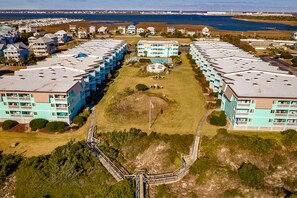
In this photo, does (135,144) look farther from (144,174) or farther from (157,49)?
(157,49)

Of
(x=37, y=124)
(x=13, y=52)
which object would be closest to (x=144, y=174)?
(x=37, y=124)

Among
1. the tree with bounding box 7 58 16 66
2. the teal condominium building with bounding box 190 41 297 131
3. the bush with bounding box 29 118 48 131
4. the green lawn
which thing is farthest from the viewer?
the tree with bounding box 7 58 16 66

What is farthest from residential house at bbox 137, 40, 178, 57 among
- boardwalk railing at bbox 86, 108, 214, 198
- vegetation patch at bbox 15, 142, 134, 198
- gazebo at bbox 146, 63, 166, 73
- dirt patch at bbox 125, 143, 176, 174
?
vegetation patch at bbox 15, 142, 134, 198

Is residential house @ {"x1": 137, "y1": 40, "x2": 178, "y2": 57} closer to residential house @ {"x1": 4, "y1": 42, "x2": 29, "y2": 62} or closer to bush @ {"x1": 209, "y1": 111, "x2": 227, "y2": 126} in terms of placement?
residential house @ {"x1": 4, "y1": 42, "x2": 29, "y2": 62}

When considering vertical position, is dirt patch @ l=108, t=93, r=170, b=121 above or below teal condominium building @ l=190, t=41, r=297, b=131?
below

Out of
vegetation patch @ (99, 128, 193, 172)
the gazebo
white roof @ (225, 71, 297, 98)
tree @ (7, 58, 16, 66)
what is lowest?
vegetation patch @ (99, 128, 193, 172)

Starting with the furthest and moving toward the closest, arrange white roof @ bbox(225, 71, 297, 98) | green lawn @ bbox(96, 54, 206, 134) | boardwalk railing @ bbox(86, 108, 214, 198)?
green lawn @ bbox(96, 54, 206, 134)
white roof @ bbox(225, 71, 297, 98)
boardwalk railing @ bbox(86, 108, 214, 198)

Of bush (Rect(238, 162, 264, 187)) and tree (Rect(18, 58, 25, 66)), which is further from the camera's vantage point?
tree (Rect(18, 58, 25, 66))
